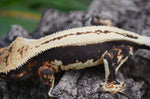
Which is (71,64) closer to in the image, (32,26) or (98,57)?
(98,57)

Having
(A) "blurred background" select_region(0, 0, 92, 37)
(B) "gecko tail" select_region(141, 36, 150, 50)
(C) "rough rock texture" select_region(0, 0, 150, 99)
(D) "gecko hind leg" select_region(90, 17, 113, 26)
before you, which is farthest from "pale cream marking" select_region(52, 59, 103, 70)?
(A) "blurred background" select_region(0, 0, 92, 37)

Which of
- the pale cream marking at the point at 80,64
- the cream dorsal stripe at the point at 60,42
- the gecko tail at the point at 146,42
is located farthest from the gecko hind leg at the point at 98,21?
the pale cream marking at the point at 80,64

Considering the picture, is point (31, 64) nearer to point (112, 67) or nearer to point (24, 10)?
point (112, 67)

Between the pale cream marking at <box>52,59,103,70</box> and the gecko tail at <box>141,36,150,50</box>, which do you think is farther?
the gecko tail at <box>141,36,150,50</box>

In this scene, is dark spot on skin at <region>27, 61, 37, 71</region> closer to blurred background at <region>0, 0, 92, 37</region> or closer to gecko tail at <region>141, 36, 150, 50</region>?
blurred background at <region>0, 0, 92, 37</region>

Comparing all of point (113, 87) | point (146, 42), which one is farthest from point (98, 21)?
point (113, 87)
